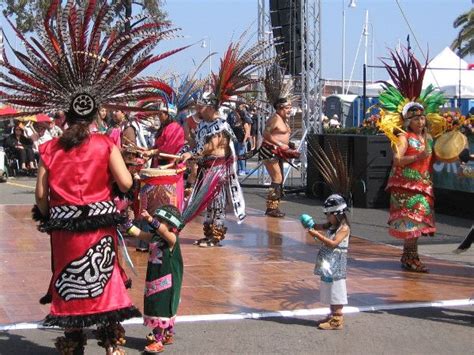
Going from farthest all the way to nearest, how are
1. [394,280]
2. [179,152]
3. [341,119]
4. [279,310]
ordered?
[341,119], [179,152], [394,280], [279,310]

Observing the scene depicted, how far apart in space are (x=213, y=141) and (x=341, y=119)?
21.4 meters

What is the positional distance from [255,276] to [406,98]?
2528mm

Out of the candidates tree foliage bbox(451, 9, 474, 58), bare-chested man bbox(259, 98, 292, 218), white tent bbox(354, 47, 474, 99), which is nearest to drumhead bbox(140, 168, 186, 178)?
bare-chested man bbox(259, 98, 292, 218)

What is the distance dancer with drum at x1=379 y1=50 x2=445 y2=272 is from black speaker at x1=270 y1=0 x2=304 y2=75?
793cm

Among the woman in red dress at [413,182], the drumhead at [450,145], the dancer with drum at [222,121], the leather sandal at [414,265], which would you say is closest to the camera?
the drumhead at [450,145]

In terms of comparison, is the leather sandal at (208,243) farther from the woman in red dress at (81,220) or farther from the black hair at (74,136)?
the black hair at (74,136)

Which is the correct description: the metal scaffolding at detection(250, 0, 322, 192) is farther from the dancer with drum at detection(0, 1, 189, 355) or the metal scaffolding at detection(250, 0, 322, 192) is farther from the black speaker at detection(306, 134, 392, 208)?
the dancer with drum at detection(0, 1, 189, 355)

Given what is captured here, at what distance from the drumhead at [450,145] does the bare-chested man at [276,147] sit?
4.95m

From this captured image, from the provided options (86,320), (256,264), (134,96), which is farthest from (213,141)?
(86,320)

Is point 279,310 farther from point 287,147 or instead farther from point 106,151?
point 287,147

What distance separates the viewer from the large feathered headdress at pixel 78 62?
5160 millimetres

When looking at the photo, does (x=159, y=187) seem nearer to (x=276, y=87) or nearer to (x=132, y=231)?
(x=132, y=231)

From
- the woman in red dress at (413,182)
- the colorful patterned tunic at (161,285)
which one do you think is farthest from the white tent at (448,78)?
the colorful patterned tunic at (161,285)

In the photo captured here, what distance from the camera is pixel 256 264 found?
8891mm
